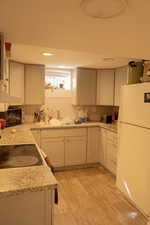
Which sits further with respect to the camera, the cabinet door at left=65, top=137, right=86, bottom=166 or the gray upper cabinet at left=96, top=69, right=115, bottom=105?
the gray upper cabinet at left=96, top=69, right=115, bottom=105

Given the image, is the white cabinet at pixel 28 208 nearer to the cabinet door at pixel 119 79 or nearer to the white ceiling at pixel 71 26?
the white ceiling at pixel 71 26

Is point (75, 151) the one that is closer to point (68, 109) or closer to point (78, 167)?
point (78, 167)

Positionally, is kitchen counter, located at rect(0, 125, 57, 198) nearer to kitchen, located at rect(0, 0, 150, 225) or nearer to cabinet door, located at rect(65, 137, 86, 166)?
kitchen, located at rect(0, 0, 150, 225)

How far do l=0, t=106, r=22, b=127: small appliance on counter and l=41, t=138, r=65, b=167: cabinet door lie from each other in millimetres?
628

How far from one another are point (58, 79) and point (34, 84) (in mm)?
775

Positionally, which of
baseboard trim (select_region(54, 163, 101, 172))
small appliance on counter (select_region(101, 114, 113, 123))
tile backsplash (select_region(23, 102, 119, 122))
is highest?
tile backsplash (select_region(23, 102, 119, 122))

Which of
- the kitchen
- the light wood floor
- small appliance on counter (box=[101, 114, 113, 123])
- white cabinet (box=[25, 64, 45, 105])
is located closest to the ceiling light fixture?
the kitchen

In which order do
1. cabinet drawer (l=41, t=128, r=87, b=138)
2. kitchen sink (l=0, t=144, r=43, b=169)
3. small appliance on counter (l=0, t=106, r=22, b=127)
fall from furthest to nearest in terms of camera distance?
1. cabinet drawer (l=41, t=128, r=87, b=138)
2. small appliance on counter (l=0, t=106, r=22, b=127)
3. kitchen sink (l=0, t=144, r=43, b=169)

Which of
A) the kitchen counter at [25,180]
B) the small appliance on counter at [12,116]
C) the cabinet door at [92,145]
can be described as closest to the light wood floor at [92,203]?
the cabinet door at [92,145]

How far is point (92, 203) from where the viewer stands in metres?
2.27

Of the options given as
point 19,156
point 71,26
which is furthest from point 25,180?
point 71,26

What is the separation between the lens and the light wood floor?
1.94 metres

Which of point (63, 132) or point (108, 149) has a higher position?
point (63, 132)

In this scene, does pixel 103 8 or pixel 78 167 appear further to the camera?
pixel 78 167
